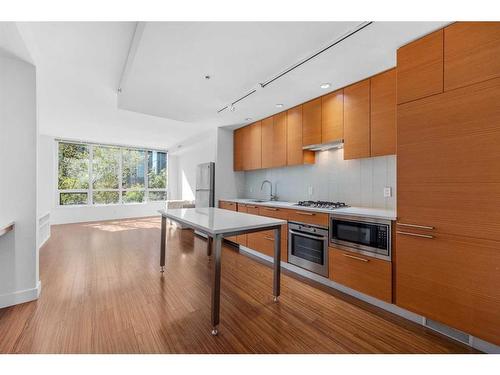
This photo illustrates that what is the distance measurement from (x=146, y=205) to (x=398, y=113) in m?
7.88

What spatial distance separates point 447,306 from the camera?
1.63 m

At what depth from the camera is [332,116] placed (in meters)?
2.88

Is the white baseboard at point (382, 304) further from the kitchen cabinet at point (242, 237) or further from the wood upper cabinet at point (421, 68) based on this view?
the wood upper cabinet at point (421, 68)

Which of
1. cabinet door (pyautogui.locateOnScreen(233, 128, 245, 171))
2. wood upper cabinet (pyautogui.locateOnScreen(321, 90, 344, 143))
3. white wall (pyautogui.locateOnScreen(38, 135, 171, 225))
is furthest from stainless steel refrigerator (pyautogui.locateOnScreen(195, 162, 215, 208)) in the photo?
white wall (pyautogui.locateOnScreen(38, 135, 171, 225))

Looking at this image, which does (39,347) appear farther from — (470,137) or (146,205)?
(146,205)

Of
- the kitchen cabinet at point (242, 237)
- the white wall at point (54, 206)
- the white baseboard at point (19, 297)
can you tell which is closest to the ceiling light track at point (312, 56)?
the kitchen cabinet at point (242, 237)

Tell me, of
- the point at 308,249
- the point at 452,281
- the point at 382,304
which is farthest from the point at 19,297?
the point at 452,281

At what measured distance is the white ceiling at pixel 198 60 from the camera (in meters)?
1.76

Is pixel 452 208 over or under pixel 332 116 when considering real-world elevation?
under

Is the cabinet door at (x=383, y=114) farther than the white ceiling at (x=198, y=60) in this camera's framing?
Yes

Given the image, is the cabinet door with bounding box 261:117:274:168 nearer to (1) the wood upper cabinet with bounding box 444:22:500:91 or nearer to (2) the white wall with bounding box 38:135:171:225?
(1) the wood upper cabinet with bounding box 444:22:500:91

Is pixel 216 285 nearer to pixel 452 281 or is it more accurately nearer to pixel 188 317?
pixel 188 317

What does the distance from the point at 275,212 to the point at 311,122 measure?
1.40 m

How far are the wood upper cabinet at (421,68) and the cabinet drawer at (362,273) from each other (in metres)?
1.50
